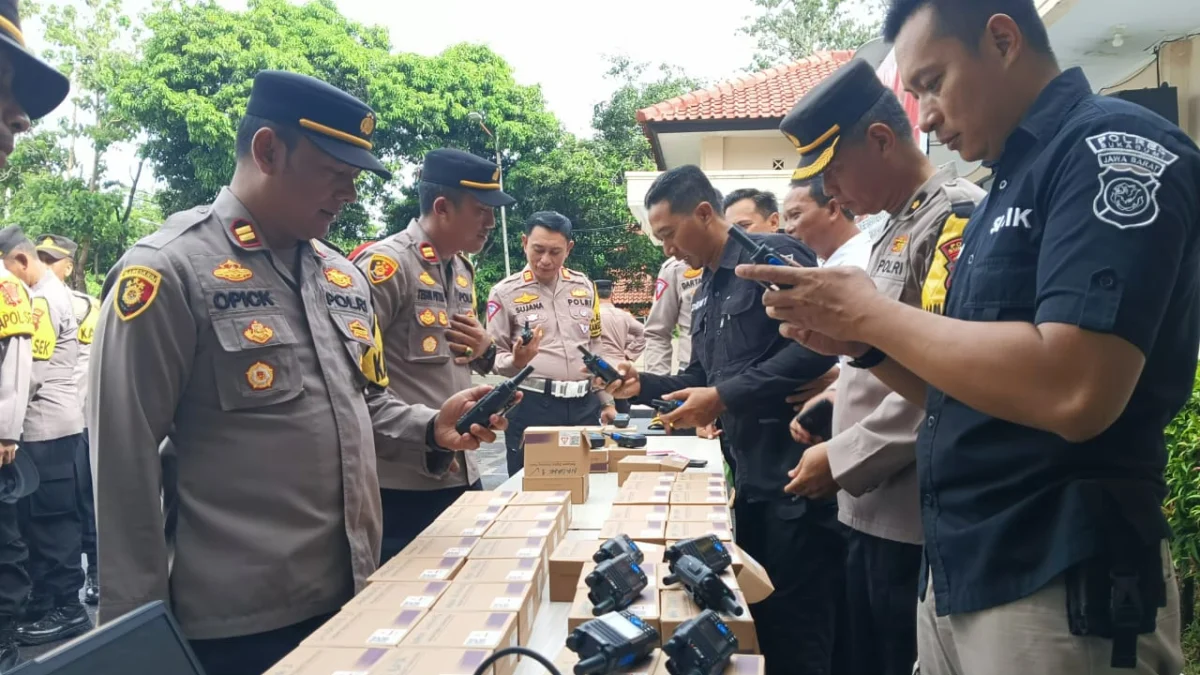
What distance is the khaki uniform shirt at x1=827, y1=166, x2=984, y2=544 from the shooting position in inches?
76.6

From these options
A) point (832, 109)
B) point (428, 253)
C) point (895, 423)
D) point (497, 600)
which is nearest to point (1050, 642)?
point (895, 423)

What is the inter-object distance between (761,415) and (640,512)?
80 cm

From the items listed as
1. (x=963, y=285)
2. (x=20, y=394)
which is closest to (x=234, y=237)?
(x=963, y=285)

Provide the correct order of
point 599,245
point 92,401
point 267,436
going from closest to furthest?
1. point 92,401
2. point 267,436
3. point 599,245

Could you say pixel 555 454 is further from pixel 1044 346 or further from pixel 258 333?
pixel 1044 346

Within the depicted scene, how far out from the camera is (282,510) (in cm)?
174

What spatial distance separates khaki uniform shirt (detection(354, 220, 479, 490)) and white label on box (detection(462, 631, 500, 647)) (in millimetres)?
1462

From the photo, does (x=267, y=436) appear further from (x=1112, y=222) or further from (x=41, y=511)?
(x=41, y=511)

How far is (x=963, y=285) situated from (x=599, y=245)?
19331mm

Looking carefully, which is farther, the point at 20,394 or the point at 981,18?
the point at 20,394

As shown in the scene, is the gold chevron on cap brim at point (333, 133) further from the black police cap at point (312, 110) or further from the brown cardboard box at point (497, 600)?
the brown cardboard box at point (497, 600)

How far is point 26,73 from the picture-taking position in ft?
3.76

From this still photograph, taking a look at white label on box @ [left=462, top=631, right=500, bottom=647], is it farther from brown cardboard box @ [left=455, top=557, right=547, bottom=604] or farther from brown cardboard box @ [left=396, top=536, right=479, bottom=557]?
brown cardboard box @ [left=396, top=536, right=479, bottom=557]

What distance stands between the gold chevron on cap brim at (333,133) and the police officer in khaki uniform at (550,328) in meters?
3.23
